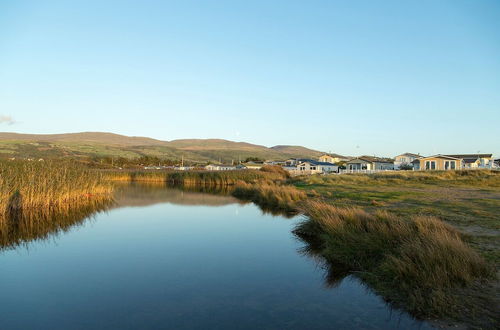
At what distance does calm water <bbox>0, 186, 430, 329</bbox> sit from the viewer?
21.3ft

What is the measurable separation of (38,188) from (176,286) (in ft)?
38.6

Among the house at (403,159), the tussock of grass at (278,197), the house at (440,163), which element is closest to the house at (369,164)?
the house at (403,159)

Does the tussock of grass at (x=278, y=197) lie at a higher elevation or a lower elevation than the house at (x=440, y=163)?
lower

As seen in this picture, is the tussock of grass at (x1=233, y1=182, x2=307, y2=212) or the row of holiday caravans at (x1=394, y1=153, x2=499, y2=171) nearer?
the tussock of grass at (x1=233, y1=182, x2=307, y2=212)

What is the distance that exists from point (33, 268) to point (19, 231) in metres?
4.64

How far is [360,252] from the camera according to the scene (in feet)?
31.2

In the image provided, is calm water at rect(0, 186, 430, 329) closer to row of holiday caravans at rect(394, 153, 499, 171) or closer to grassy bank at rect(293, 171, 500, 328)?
grassy bank at rect(293, 171, 500, 328)

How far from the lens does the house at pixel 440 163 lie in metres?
53.4

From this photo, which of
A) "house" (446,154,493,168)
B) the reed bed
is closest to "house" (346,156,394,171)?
"house" (446,154,493,168)

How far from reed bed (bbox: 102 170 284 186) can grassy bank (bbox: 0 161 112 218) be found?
19.9 m

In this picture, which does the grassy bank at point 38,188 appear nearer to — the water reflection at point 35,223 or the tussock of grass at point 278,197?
the water reflection at point 35,223

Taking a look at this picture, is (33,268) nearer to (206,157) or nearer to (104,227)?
(104,227)

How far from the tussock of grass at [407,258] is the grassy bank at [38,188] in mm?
12668

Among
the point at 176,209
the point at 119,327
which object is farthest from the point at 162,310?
the point at 176,209
